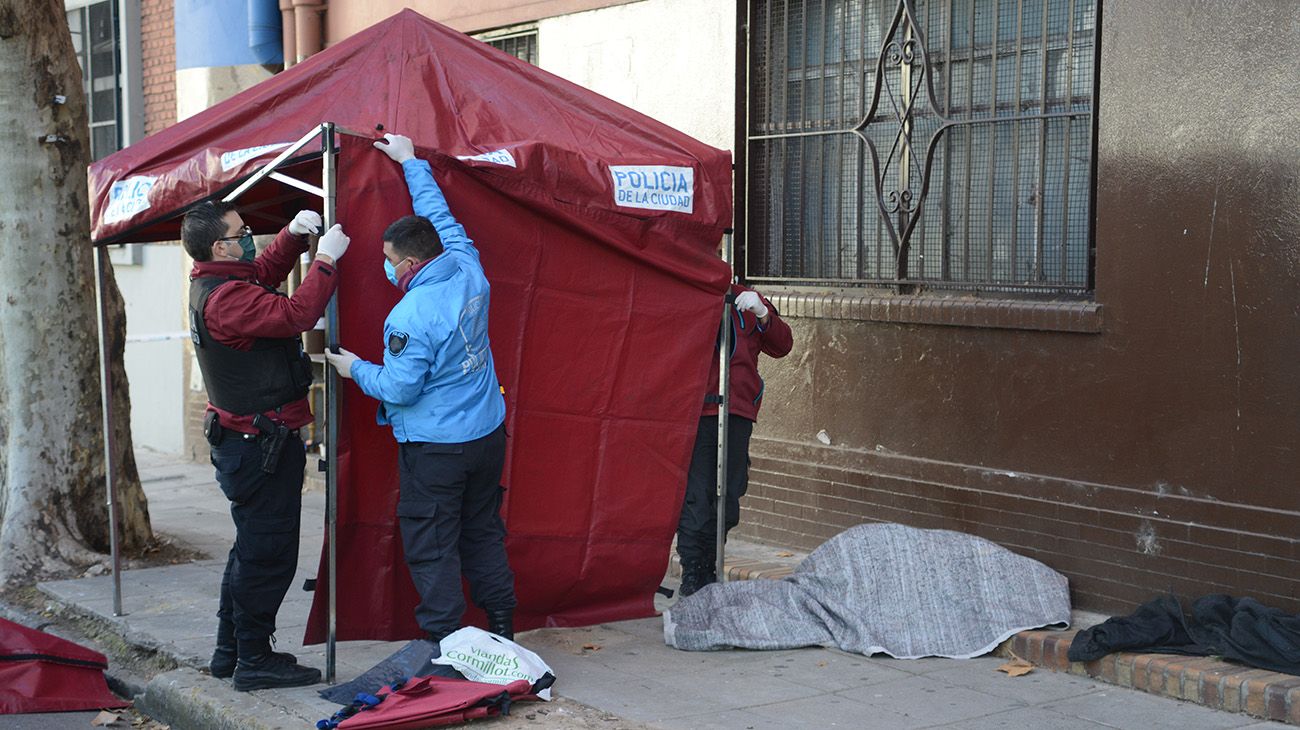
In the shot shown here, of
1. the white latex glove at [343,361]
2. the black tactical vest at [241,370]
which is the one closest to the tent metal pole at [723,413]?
the white latex glove at [343,361]

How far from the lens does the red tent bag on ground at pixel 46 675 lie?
567cm

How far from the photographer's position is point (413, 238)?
5199 millimetres

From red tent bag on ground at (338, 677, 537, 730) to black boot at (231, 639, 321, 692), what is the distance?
0.70 metres

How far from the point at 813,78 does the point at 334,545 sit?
13.1 feet

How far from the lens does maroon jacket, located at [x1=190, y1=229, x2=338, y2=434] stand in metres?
5.11

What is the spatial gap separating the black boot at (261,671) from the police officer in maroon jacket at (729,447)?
6.65ft

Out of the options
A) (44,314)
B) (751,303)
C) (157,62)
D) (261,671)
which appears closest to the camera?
(261,671)

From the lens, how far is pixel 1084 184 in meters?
6.39

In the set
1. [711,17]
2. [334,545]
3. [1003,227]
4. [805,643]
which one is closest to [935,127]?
[1003,227]

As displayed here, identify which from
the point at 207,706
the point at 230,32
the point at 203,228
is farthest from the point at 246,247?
the point at 230,32

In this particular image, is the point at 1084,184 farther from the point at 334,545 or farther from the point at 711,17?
the point at 334,545

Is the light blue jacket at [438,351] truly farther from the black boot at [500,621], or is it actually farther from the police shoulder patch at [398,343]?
the black boot at [500,621]

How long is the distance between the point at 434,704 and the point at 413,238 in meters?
1.71

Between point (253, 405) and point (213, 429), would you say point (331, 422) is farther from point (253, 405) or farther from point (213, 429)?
point (213, 429)
